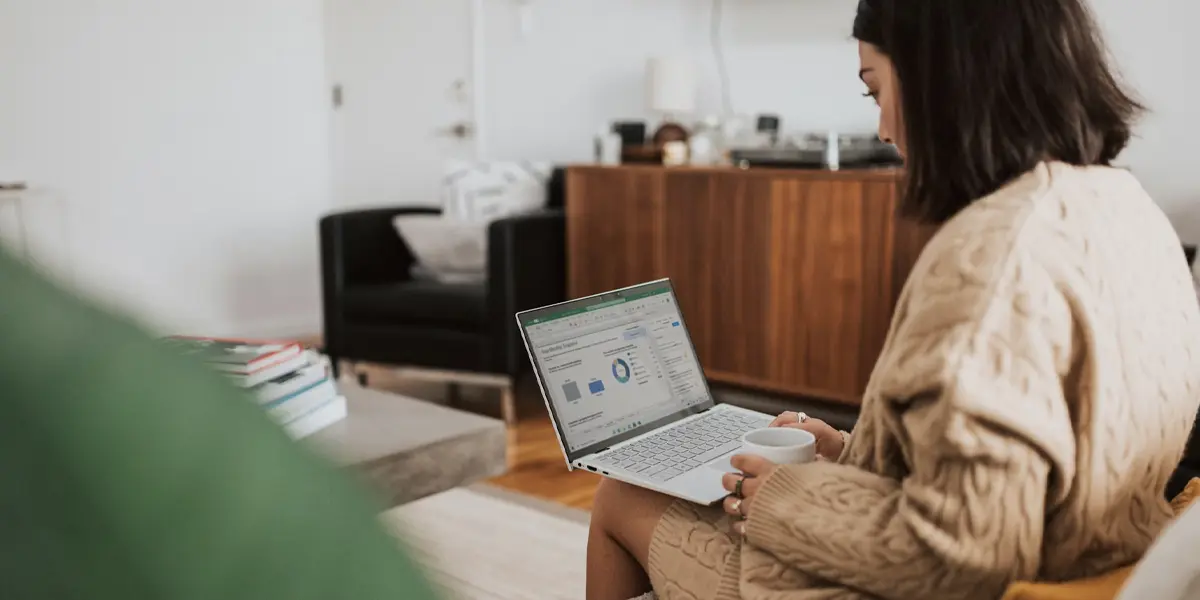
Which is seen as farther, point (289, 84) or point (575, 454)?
point (289, 84)

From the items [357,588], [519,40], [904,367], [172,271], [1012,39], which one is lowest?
[172,271]

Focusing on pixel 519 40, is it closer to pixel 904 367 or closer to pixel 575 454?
pixel 575 454

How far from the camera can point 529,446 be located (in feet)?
11.3

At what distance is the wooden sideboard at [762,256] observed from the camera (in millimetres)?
3221

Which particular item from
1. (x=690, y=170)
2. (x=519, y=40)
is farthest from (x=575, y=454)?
(x=519, y=40)

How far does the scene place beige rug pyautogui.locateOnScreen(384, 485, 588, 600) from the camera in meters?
2.34

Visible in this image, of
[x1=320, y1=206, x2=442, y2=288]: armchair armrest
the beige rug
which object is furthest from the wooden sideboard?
the beige rug

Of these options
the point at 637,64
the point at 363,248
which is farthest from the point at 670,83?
the point at 363,248

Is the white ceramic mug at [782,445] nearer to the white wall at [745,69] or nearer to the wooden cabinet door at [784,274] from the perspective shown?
the wooden cabinet door at [784,274]

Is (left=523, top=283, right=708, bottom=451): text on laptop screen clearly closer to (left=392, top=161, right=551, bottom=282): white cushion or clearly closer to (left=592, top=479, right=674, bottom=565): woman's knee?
(left=592, top=479, right=674, bottom=565): woman's knee

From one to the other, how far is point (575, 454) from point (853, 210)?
6.55 feet

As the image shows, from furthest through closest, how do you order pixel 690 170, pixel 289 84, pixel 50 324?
1. pixel 289 84
2. pixel 690 170
3. pixel 50 324

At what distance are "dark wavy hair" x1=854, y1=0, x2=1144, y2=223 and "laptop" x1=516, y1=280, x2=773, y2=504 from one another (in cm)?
49

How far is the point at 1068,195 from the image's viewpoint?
1.00 meters
